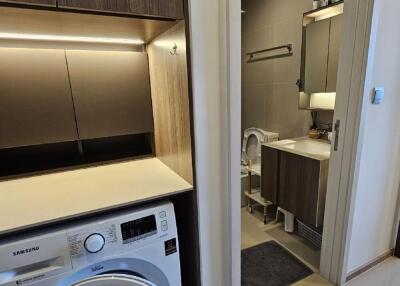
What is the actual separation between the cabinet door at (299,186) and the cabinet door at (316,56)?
2.35ft

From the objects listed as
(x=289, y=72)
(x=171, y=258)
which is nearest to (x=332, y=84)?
(x=289, y=72)

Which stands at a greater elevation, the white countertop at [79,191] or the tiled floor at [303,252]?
the white countertop at [79,191]

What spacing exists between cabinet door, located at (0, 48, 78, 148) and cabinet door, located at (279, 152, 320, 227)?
1649 mm

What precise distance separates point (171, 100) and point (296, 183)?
A: 1.39 meters

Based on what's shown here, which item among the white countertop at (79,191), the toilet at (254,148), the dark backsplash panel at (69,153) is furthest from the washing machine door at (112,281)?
the toilet at (254,148)

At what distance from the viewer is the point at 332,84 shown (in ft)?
6.82

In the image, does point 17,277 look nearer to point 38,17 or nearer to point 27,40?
point 38,17

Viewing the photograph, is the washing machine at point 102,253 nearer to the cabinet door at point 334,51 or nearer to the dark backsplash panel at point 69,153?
the dark backsplash panel at point 69,153

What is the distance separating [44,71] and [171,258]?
3.71ft

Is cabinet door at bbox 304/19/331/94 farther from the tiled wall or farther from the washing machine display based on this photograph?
the washing machine display

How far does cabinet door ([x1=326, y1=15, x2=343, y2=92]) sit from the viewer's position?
6.47ft

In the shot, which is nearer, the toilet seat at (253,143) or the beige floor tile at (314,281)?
the beige floor tile at (314,281)

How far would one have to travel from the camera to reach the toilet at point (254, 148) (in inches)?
107

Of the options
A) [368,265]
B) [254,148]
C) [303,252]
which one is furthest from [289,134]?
[368,265]
